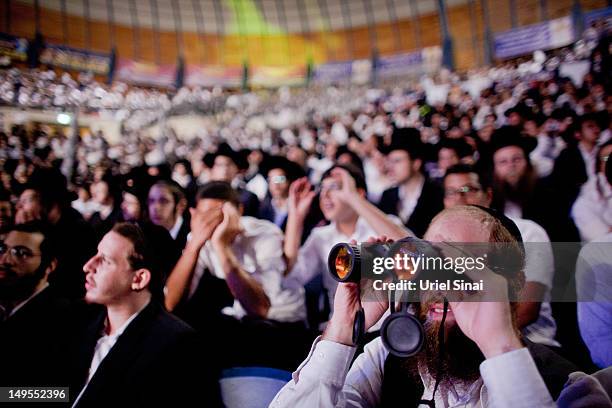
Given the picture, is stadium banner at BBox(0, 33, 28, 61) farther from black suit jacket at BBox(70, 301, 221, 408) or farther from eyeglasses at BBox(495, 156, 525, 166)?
eyeglasses at BBox(495, 156, 525, 166)

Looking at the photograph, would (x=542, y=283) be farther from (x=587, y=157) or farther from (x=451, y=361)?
(x=587, y=157)

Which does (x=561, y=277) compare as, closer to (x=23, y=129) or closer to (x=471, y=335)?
(x=471, y=335)

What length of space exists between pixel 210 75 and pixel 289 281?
12.1 m

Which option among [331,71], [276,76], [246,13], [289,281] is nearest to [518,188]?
[289,281]

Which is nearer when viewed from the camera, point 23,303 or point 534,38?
point 23,303

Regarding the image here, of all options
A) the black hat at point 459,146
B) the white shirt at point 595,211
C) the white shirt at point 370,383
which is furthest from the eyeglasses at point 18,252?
the black hat at point 459,146

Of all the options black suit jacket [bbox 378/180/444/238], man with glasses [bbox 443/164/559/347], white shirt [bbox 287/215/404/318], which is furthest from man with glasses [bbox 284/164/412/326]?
man with glasses [bbox 443/164/559/347]

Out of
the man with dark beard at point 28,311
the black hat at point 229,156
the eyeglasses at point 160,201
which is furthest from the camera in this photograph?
the black hat at point 229,156

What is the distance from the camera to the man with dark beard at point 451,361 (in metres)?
0.60

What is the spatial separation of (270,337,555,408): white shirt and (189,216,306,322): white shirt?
35.3 inches

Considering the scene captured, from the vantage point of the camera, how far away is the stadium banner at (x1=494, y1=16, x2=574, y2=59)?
7019 millimetres

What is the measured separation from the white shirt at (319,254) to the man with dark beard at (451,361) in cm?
91

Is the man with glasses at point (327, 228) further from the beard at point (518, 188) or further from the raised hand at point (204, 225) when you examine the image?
the beard at point (518, 188)

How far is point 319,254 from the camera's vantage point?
1.92 m
